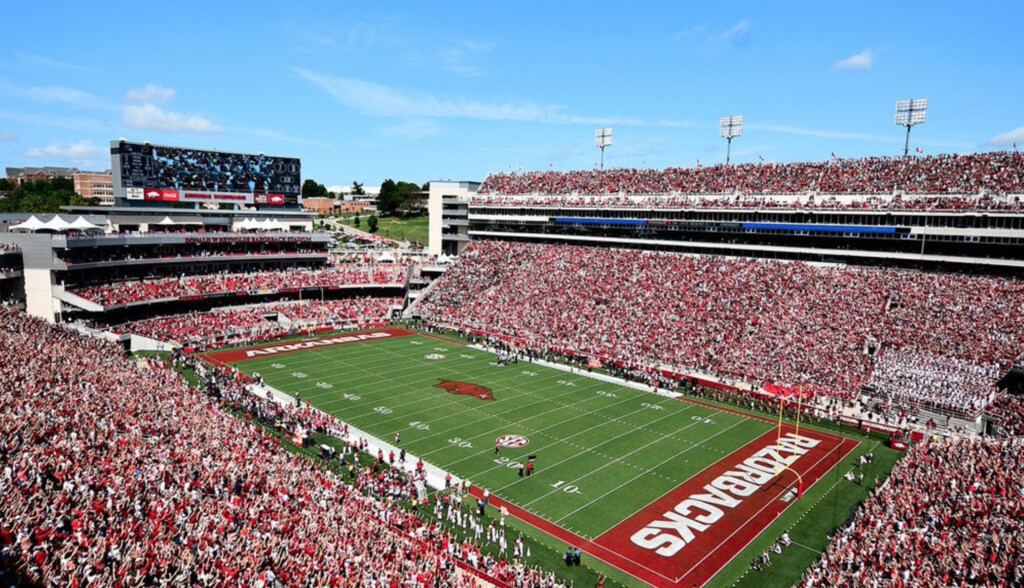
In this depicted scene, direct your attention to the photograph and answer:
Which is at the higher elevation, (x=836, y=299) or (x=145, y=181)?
(x=145, y=181)

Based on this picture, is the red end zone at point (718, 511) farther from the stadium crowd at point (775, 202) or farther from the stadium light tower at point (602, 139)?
the stadium light tower at point (602, 139)

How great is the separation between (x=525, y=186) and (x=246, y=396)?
4286 cm

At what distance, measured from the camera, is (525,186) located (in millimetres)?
65625

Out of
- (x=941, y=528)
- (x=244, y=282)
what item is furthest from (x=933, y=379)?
(x=244, y=282)

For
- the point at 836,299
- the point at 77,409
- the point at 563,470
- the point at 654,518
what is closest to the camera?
the point at 77,409

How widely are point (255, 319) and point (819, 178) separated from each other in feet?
143

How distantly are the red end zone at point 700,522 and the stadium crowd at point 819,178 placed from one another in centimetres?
2414

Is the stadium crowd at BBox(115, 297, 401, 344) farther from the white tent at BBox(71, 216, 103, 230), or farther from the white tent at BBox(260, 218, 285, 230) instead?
the white tent at BBox(260, 218, 285, 230)

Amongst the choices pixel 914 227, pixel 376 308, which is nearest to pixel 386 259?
pixel 376 308

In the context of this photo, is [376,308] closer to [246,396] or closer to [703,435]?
[246,396]

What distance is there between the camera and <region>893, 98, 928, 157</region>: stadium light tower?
47.8 meters

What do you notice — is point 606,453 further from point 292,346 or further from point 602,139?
point 602,139

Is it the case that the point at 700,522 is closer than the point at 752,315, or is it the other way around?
the point at 700,522

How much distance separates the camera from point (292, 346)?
42469 mm
